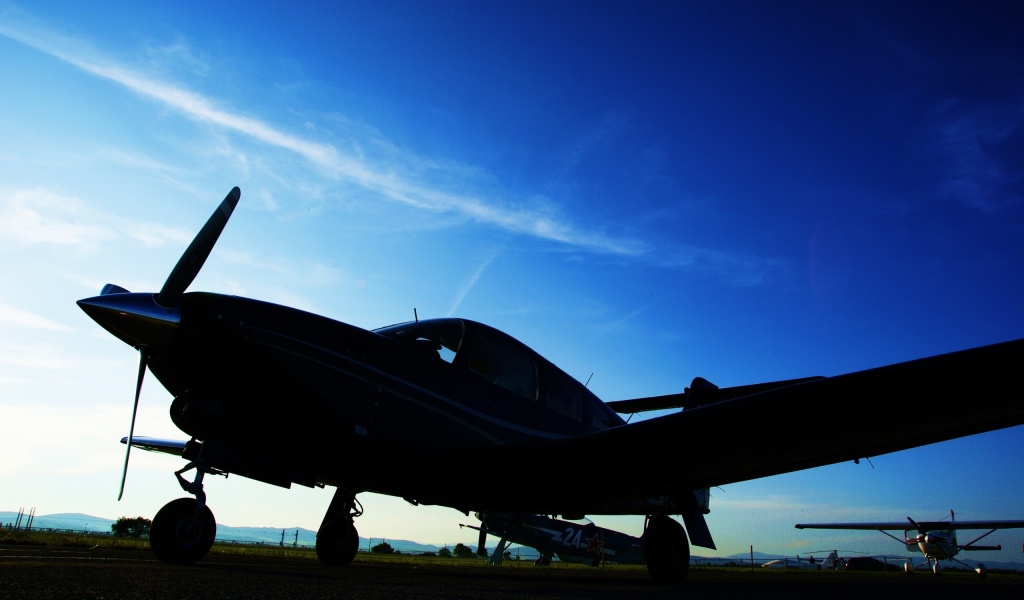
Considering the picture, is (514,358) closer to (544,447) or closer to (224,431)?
(544,447)

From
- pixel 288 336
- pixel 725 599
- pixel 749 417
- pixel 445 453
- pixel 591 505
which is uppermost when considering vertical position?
pixel 288 336

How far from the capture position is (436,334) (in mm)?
6781

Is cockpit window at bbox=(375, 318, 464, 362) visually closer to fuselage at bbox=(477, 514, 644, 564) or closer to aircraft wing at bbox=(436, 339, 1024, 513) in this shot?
aircraft wing at bbox=(436, 339, 1024, 513)

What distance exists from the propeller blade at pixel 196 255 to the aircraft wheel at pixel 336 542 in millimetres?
4593

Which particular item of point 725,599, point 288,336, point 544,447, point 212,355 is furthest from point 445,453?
point 725,599

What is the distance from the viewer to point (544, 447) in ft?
20.1

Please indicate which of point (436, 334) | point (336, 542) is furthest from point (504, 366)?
point (336, 542)

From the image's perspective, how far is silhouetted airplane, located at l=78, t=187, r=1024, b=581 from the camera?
5000mm

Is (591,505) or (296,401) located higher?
(296,401)

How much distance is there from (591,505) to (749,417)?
349cm

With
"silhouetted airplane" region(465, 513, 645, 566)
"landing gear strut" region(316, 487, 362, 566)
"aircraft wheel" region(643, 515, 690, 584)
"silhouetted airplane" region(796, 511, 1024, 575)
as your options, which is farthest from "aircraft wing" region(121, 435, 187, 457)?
"silhouetted airplane" region(796, 511, 1024, 575)

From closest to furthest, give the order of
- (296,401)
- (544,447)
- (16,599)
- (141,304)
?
(16,599)
(141,304)
(296,401)
(544,447)

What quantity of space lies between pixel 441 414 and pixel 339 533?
136 inches

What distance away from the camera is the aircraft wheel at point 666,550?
795cm
